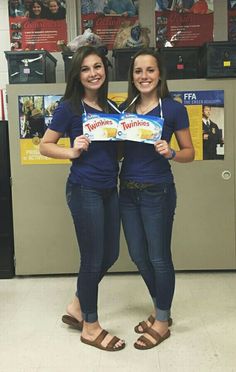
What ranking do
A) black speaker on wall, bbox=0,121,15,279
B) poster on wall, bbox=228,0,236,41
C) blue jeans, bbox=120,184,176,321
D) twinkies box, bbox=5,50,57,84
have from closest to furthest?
blue jeans, bbox=120,184,176,321 → twinkies box, bbox=5,50,57,84 → black speaker on wall, bbox=0,121,15,279 → poster on wall, bbox=228,0,236,41

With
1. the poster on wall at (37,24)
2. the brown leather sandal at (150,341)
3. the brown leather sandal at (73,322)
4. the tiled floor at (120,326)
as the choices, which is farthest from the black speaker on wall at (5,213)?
the brown leather sandal at (150,341)

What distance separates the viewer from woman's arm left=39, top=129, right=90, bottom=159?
1.99 metres

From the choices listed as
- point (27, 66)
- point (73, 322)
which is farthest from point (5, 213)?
point (73, 322)

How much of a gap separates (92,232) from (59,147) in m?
0.45

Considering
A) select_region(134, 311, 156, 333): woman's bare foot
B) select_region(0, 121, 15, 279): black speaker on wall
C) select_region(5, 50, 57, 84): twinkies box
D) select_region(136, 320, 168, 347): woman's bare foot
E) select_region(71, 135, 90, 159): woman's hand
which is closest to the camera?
select_region(71, 135, 90, 159): woman's hand

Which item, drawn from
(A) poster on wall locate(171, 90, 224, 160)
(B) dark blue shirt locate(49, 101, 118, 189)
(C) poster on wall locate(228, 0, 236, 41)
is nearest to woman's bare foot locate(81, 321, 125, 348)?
(B) dark blue shirt locate(49, 101, 118, 189)

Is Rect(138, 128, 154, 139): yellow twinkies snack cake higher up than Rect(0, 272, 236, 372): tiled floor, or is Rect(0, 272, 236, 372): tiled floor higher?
Rect(138, 128, 154, 139): yellow twinkies snack cake

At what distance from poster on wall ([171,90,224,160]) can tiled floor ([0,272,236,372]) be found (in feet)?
3.20

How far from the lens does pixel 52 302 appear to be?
281cm

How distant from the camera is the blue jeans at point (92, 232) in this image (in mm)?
2061

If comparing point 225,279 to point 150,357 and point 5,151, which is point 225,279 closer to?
point 150,357

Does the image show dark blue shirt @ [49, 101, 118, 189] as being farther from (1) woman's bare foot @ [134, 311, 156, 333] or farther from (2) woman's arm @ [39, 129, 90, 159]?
(1) woman's bare foot @ [134, 311, 156, 333]

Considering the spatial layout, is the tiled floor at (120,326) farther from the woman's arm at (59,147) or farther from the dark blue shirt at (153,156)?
the woman's arm at (59,147)

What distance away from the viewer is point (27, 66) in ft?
10.4
